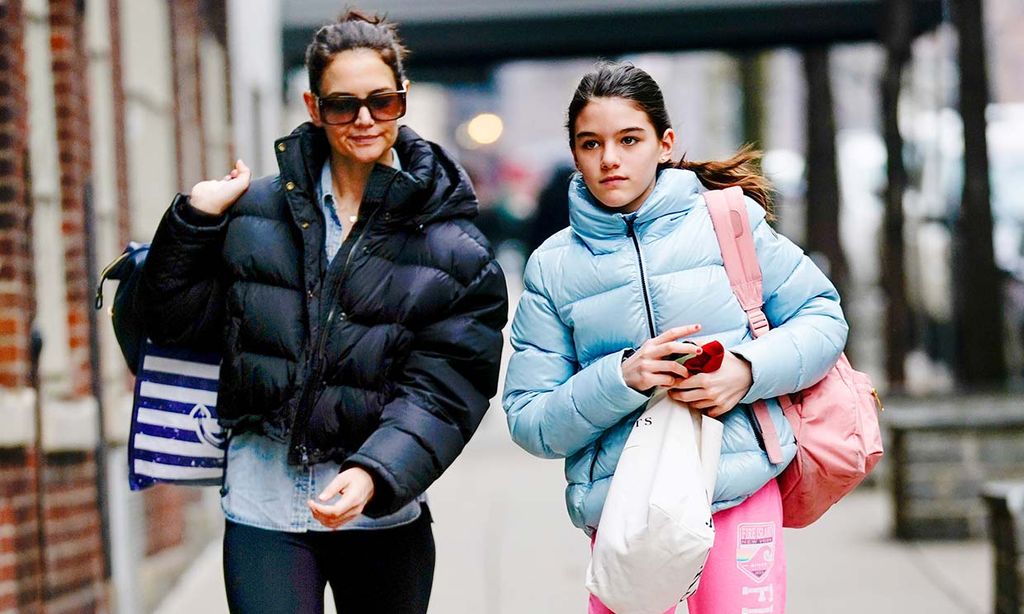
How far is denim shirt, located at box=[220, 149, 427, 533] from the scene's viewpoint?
3.35 metres

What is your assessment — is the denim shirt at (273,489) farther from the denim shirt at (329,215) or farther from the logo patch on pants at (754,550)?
the logo patch on pants at (754,550)

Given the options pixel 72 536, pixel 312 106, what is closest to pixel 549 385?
pixel 312 106

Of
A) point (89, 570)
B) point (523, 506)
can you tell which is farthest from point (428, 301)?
point (523, 506)

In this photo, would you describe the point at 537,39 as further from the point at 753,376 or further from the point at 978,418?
the point at 753,376

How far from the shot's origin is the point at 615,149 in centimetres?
322

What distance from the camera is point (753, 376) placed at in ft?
10.2

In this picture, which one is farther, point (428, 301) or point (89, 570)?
point (89, 570)

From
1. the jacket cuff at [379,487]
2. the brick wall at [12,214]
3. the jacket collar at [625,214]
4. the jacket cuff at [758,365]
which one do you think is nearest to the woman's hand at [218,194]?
the jacket cuff at [379,487]

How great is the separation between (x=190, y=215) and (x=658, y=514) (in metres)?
1.23

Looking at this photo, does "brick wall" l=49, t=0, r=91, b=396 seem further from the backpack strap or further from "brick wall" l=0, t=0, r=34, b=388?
the backpack strap

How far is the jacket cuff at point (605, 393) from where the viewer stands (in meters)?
3.07

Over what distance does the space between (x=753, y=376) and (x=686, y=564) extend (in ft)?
1.34

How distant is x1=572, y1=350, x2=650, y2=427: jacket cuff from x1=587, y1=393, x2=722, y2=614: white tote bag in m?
0.06

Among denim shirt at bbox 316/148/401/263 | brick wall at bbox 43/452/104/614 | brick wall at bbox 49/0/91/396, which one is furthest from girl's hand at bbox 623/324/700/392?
brick wall at bbox 49/0/91/396
